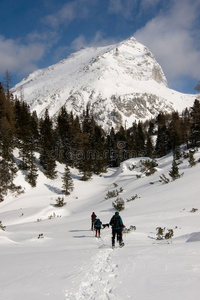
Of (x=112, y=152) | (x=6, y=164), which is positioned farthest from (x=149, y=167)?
(x=112, y=152)

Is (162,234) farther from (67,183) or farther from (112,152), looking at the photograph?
(112,152)

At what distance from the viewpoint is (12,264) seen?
5.89m

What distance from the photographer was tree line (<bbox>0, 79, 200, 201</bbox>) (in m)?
34.9

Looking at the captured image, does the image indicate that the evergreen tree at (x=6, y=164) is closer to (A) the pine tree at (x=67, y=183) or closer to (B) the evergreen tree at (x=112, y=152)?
(A) the pine tree at (x=67, y=183)

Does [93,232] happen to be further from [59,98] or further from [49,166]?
[59,98]

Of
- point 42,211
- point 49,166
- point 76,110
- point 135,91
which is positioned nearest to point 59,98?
point 76,110

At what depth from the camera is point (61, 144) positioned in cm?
5059

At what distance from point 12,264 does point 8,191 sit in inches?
1129

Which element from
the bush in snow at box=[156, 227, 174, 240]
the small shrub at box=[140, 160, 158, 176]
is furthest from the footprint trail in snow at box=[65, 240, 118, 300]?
the small shrub at box=[140, 160, 158, 176]

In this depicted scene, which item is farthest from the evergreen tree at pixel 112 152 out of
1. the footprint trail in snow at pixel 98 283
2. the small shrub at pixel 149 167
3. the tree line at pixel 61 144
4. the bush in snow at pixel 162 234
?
the footprint trail in snow at pixel 98 283

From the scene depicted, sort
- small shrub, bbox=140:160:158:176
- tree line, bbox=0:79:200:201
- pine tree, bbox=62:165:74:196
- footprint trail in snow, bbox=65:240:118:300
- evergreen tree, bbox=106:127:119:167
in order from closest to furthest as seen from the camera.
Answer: footprint trail in snow, bbox=65:240:118:300
small shrub, bbox=140:160:158:176
pine tree, bbox=62:165:74:196
tree line, bbox=0:79:200:201
evergreen tree, bbox=106:127:119:167

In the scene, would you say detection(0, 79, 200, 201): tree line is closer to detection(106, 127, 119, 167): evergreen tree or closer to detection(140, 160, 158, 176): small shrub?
detection(106, 127, 119, 167): evergreen tree

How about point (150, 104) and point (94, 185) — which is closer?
point (94, 185)

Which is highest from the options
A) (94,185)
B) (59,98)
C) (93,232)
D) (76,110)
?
(59,98)
